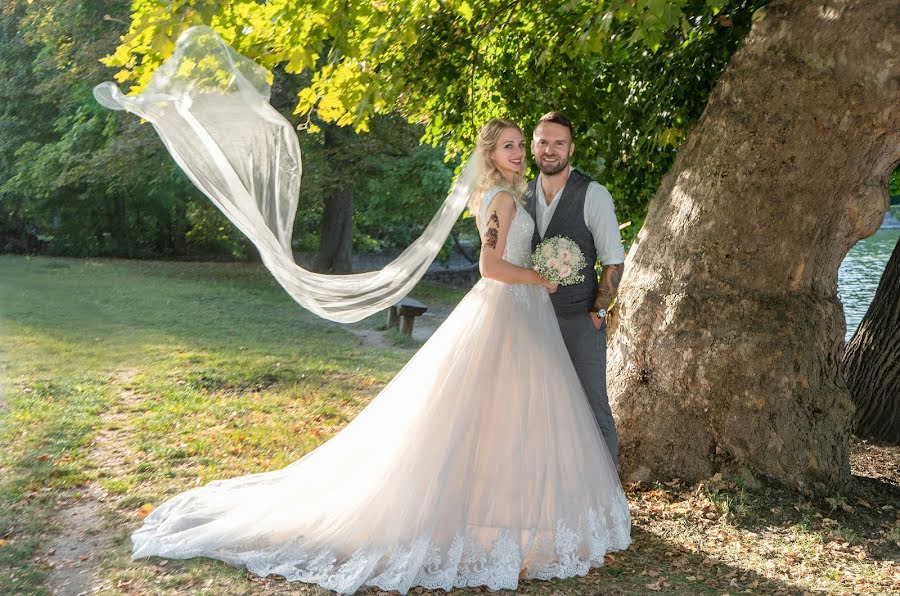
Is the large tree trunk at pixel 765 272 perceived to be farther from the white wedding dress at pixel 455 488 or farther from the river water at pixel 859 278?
the river water at pixel 859 278

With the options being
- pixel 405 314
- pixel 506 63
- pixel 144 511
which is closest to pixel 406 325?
pixel 405 314

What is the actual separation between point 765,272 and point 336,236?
53.8 feet

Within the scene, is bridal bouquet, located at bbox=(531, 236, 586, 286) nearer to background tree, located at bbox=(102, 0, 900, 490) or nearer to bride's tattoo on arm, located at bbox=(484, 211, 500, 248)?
bride's tattoo on arm, located at bbox=(484, 211, 500, 248)

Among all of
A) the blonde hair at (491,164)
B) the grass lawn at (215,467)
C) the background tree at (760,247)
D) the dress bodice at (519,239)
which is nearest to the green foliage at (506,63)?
the background tree at (760,247)

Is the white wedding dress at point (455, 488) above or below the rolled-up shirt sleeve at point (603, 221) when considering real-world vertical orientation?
below

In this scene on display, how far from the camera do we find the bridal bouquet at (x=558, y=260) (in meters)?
4.94

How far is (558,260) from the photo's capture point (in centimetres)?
494

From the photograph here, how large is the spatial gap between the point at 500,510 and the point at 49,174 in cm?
1988

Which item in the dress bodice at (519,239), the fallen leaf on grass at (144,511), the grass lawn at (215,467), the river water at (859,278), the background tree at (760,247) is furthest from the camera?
the river water at (859,278)

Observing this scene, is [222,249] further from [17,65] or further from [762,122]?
[762,122]

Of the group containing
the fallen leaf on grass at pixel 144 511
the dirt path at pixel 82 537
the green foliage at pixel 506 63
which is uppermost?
the green foliage at pixel 506 63

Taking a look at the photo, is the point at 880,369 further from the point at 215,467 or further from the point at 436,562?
the point at 215,467

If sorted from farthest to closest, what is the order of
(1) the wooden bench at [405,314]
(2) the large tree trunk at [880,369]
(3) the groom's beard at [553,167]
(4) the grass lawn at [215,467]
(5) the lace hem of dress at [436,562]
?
1. (1) the wooden bench at [405,314]
2. (2) the large tree trunk at [880,369]
3. (3) the groom's beard at [553,167]
4. (4) the grass lawn at [215,467]
5. (5) the lace hem of dress at [436,562]

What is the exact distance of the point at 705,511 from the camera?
225 inches
